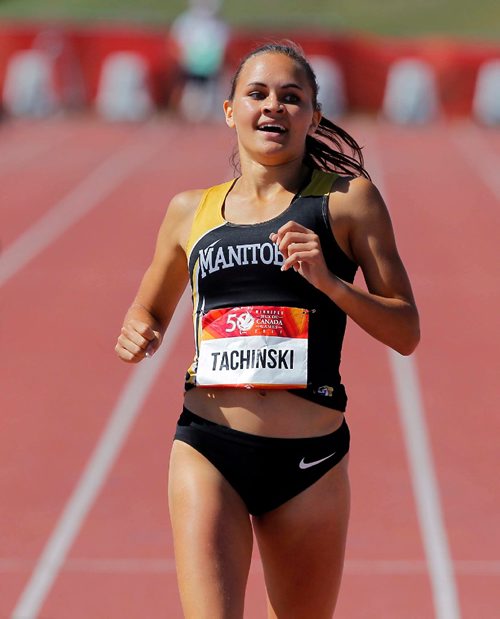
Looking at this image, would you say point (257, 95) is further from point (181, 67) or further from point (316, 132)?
point (181, 67)

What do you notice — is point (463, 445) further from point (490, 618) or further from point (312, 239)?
point (312, 239)

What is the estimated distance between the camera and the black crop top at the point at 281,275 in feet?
10.4

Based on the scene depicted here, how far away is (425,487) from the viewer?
6.79 m

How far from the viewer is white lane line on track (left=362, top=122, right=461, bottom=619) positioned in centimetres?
572

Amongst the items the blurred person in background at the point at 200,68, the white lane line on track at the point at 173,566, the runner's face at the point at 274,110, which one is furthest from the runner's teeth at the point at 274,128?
the blurred person in background at the point at 200,68

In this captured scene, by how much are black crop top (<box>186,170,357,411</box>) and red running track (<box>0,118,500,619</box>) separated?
2.49 m

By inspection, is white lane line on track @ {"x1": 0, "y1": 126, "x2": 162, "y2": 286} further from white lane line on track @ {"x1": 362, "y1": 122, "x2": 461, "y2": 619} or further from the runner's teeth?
the runner's teeth

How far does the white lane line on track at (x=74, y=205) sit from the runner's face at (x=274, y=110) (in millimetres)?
7773

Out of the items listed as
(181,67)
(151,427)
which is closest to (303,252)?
(151,427)

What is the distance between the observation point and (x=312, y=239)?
297cm

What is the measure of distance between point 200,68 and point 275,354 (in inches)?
728

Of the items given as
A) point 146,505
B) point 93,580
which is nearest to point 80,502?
point 146,505

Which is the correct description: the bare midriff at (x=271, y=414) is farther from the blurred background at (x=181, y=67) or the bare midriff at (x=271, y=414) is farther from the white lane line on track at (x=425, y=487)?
the blurred background at (x=181, y=67)

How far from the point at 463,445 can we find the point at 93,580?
7.77 feet
